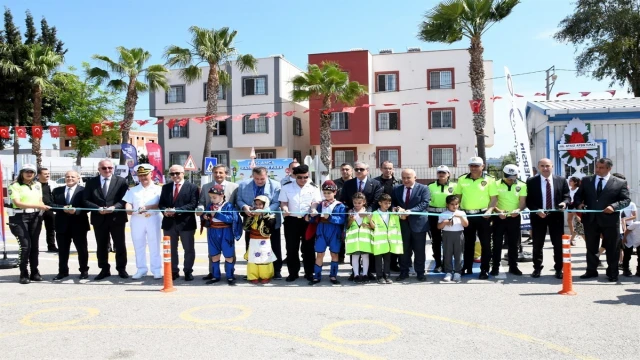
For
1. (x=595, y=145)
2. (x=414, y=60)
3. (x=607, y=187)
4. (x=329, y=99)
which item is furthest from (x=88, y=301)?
(x=414, y=60)

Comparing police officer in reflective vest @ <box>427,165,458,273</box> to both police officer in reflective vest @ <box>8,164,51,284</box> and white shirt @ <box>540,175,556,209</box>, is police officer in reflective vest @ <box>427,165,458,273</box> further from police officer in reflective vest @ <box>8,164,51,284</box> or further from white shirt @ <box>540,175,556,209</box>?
police officer in reflective vest @ <box>8,164,51,284</box>

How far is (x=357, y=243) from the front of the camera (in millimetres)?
8188

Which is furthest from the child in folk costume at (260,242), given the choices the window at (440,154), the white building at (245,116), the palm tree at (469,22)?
the window at (440,154)

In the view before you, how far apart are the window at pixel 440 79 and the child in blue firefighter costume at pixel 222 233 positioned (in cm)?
2822

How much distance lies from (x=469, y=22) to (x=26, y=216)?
1767cm

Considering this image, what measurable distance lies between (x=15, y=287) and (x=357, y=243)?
219 inches

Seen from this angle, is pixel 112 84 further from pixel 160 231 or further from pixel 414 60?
pixel 160 231

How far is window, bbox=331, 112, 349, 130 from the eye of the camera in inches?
1379

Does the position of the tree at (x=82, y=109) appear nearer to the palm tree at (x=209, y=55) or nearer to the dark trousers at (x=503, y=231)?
the palm tree at (x=209, y=55)

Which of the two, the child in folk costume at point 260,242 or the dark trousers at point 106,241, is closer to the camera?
the child in folk costume at point 260,242

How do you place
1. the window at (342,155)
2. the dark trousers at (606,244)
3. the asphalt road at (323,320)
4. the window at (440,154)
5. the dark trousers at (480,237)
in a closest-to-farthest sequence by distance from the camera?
the asphalt road at (323,320) < the dark trousers at (606,244) < the dark trousers at (480,237) < the window at (440,154) < the window at (342,155)

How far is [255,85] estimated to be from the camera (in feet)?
119

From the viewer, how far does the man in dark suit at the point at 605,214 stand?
815cm

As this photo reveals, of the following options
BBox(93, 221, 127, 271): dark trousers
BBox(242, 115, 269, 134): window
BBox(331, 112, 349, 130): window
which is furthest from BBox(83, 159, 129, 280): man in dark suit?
BBox(242, 115, 269, 134): window
